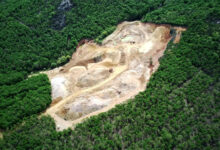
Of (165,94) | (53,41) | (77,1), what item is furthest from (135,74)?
(77,1)

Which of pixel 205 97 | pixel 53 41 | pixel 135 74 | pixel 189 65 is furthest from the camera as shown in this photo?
pixel 53 41

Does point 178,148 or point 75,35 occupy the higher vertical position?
point 75,35

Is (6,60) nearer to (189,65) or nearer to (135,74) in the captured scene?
(135,74)

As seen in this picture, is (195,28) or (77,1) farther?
(77,1)

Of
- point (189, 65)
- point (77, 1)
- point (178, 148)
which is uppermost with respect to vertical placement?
point (77, 1)

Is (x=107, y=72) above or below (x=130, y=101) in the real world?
above

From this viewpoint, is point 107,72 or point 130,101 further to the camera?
point 107,72
